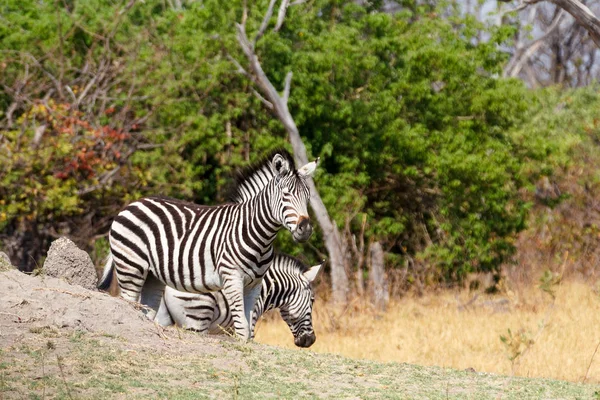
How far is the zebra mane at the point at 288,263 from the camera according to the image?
1093 cm

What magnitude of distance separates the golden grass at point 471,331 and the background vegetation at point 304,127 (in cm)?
139

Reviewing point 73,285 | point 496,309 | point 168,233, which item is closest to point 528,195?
point 496,309

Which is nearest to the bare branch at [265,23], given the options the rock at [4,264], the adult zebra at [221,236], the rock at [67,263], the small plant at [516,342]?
the adult zebra at [221,236]

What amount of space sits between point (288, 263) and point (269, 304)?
68cm

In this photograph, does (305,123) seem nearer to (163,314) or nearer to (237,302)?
(163,314)

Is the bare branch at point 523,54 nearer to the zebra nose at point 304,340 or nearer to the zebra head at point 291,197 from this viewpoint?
the zebra nose at point 304,340

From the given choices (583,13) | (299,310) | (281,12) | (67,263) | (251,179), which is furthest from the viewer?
(281,12)

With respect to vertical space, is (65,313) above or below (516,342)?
below

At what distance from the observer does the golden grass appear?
10680 mm

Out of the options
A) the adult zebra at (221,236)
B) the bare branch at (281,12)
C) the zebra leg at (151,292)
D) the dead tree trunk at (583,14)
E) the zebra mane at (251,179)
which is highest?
the bare branch at (281,12)

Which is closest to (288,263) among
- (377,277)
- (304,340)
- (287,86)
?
(304,340)

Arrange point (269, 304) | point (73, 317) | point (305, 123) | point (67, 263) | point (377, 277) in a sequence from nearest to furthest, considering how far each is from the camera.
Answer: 1. point (73, 317)
2. point (67, 263)
3. point (269, 304)
4. point (377, 277)
5. point (305, 123)

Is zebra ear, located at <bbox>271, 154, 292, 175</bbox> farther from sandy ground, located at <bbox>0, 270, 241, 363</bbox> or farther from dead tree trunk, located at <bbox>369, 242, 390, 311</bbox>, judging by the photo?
dead tree trunk, located at <bbox>369, 242, 390, 311</bbox>

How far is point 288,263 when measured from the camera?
36.1 feet
